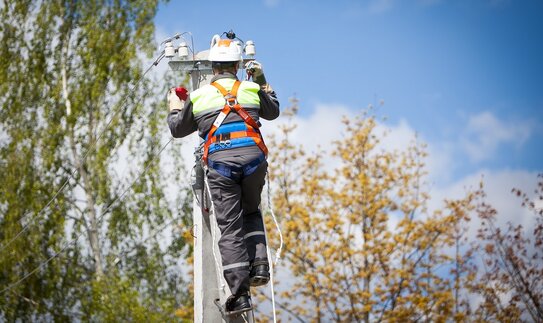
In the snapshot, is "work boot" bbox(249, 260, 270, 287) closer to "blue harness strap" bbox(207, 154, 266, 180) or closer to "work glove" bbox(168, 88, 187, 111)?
"blue harness strap" bbox(207, 154, 266, 180)

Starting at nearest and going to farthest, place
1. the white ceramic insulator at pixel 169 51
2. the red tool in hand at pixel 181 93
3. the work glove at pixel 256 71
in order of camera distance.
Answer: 1. the red tool in hand at pixel 181 93
2. the work glove at pixel 256 71
3. the white ceramic insulator at pixel 169 51

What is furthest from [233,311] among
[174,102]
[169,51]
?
[169,51]

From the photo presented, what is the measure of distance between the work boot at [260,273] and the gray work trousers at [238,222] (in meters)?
0.03

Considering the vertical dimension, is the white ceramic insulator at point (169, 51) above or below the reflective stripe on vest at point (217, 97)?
above

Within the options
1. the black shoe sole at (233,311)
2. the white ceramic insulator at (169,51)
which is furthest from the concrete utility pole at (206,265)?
the white ceramic insulator at (169,51)

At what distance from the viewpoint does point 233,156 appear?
465cm

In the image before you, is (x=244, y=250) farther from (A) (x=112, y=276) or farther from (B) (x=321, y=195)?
(A) (x=112, y=276)

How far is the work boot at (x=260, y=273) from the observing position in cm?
472

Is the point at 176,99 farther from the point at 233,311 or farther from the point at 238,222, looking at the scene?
the point at 233,311

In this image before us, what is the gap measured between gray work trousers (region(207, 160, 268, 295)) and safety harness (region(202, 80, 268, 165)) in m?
0.15

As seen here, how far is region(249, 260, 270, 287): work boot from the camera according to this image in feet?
15.5

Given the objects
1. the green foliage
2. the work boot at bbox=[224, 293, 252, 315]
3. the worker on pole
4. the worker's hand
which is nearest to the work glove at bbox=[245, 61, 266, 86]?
the worker on pole

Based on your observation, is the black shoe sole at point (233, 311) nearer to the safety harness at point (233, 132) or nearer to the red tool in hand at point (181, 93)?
the safety harness at point (233, 132)

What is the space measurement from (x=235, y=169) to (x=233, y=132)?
235 mm
